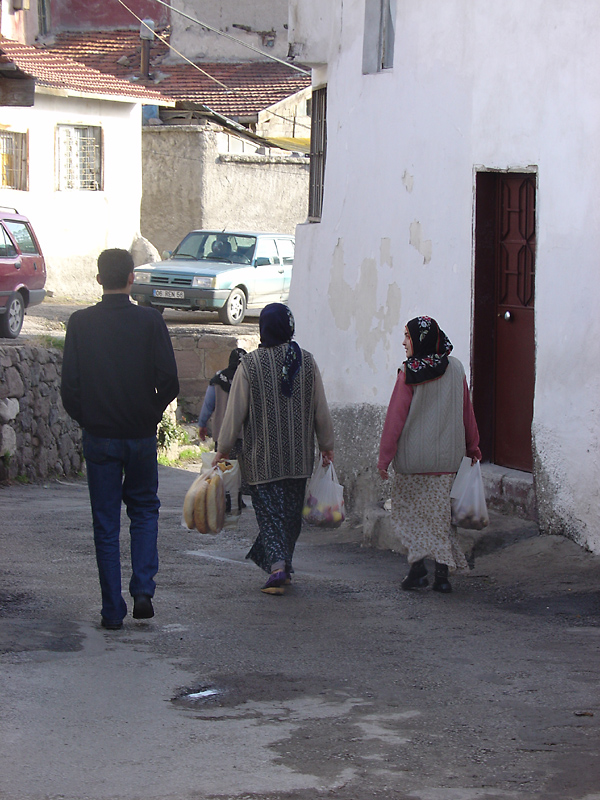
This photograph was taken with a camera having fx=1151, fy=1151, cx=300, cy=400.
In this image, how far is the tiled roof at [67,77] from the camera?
22.7 meters

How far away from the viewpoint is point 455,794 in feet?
11.4

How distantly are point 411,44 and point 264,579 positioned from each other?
439 cm

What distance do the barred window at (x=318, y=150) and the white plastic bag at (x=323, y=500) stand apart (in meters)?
4.81

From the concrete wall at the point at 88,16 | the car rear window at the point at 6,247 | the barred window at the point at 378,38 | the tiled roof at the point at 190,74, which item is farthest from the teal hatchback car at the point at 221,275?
the concrete wall at the point at 88,16

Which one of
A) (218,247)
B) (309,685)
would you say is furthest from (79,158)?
(309,685)

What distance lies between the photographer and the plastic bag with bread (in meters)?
6.56

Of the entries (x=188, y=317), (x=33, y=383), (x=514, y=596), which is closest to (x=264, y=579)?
(x=514, y=596)

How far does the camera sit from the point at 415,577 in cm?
679

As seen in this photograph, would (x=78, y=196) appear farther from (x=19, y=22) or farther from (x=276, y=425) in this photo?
(x=276, y=425)

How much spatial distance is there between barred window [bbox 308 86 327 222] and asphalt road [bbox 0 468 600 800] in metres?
4.75

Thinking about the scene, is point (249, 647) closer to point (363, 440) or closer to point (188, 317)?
point (363, 440)

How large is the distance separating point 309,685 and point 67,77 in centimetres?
2103

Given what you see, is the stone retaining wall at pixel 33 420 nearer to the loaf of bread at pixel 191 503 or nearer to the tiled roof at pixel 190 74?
the loaf of bread at pixel 191 503

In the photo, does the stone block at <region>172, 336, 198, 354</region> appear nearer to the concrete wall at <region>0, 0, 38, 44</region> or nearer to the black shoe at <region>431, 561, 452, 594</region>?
the black shoe at <region>431, 561, 452, 594</region>
